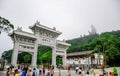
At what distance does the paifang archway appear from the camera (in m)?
19.2

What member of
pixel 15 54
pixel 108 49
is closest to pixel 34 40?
pixel 15 54

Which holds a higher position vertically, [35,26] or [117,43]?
[35,26]

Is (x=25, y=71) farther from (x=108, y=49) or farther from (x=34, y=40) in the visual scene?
(x=108, y=49)

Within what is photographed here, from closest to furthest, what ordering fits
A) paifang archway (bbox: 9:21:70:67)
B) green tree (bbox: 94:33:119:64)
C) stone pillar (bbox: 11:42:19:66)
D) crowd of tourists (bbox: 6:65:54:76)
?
crowd of tourists (bbox: 6:65:54:76)
stone pillar (bbox: 11:42:19:66)
paifang archway (bbox: 9:21:70:67)
green tree (bbox: 94:33:119:64)

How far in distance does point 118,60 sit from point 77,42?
34019mm

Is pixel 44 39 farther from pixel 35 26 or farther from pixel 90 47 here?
pixel 90 47

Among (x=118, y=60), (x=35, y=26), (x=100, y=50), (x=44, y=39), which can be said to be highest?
(x=35, y=26)

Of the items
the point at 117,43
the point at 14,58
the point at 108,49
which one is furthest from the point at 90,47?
the point at 14,58

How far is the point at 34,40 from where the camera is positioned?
21625mm

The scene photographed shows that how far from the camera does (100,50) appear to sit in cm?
2916

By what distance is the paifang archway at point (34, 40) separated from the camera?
19172 mm

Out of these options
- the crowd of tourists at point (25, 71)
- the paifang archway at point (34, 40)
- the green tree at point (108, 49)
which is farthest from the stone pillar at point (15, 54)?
the green tree at point (108, 49)

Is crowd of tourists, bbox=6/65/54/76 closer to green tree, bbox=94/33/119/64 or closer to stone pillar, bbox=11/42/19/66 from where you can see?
stone pillar, bbox=11/42/19/66

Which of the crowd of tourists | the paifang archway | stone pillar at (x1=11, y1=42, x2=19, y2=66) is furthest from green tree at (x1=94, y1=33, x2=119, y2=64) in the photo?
stone pillar at (x1=11, y1=42, x2=19, y2=66)
